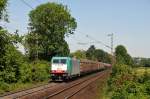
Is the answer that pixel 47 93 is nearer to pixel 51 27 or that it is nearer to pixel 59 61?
pixel 59 61

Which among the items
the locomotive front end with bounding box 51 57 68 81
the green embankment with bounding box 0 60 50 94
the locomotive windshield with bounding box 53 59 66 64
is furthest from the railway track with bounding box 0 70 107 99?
the locomotive windshield with bounding box 53 59 66 64

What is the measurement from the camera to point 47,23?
7725 centimetres

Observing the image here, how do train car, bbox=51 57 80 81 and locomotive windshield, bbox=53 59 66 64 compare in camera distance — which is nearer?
train car, bbox=51 57 80 81

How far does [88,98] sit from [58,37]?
159ft

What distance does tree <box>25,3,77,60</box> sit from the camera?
7462 centimetres

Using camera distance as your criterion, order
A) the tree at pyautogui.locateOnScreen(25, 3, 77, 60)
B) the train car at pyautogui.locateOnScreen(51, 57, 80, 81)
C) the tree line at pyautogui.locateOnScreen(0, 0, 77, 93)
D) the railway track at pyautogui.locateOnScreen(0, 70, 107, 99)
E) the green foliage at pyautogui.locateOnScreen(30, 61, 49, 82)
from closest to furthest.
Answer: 1. the railway track at pyautogui.locateOnScreen(0, 70, 107, 99)
2. the train car at pyautogui.locateOnScreen(51, 57, 80, 81)
3. the green foliage at pyautogui.locateOnScreen(30, 61, 49, 82)
4. the tree line at pyautogui.locateOnScreen(0, 0, 77, 93)
5. the tree at pyautogui.locateOnScreen(25, 3, 77, 60)

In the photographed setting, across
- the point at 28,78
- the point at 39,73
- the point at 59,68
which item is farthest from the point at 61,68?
the point at 28,78

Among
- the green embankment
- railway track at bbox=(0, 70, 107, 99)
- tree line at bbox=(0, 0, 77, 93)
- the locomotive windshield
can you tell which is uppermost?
tree line at bbox=(0, 0, 77, 93)

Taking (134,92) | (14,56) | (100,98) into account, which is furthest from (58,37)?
(134,92)

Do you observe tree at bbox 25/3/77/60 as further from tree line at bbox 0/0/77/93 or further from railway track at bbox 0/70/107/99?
railway track at bbox 0/70/107/99

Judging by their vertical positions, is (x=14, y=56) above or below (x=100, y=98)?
above

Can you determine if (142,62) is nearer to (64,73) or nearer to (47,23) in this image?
(47,23)

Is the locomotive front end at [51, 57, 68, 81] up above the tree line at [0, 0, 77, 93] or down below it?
below

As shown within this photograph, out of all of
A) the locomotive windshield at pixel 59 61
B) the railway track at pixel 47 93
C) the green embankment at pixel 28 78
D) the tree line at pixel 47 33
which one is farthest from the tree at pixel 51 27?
the railway track at pixel 47 93
